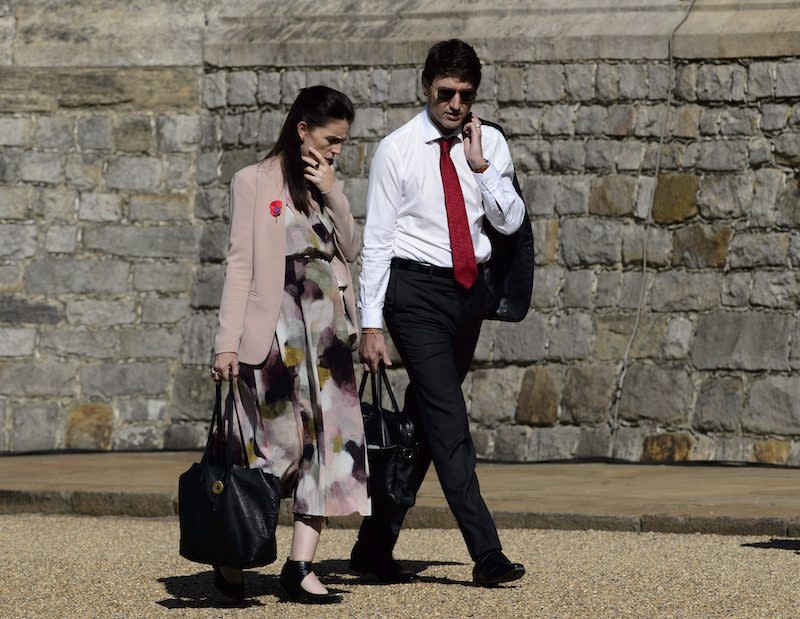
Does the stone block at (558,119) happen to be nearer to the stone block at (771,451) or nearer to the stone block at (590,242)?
the stone block at (590,242)

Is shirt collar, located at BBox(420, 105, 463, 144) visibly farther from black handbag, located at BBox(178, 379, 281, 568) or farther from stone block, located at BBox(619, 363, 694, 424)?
stone block, located at BBox(619, 363, 694, 424)

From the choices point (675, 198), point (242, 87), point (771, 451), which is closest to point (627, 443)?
point (771, 451)

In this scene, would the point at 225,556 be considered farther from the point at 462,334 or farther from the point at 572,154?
the point at 572,154

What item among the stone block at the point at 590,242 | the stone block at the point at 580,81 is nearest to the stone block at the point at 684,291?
the stone block at the point at 590,242

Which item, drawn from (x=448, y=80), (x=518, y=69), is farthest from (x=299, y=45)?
(x=448, y=80)

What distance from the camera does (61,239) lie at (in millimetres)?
12766

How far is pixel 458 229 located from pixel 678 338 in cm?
555

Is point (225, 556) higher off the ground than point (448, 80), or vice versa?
point (448, 80)

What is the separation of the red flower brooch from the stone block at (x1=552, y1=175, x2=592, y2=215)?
20.1 ft

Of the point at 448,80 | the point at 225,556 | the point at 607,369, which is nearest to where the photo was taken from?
the point at 225,556

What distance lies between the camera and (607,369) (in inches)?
451

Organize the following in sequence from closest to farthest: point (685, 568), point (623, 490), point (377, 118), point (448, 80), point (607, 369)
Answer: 1. point (448, 80)
2. point (685, 568)
3. point (623, 490)
4. point (607, 369)
5. point (377, 118)

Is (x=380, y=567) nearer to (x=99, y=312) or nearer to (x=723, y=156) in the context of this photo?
(x=723, y=156)

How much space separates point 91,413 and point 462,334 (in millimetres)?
7006
